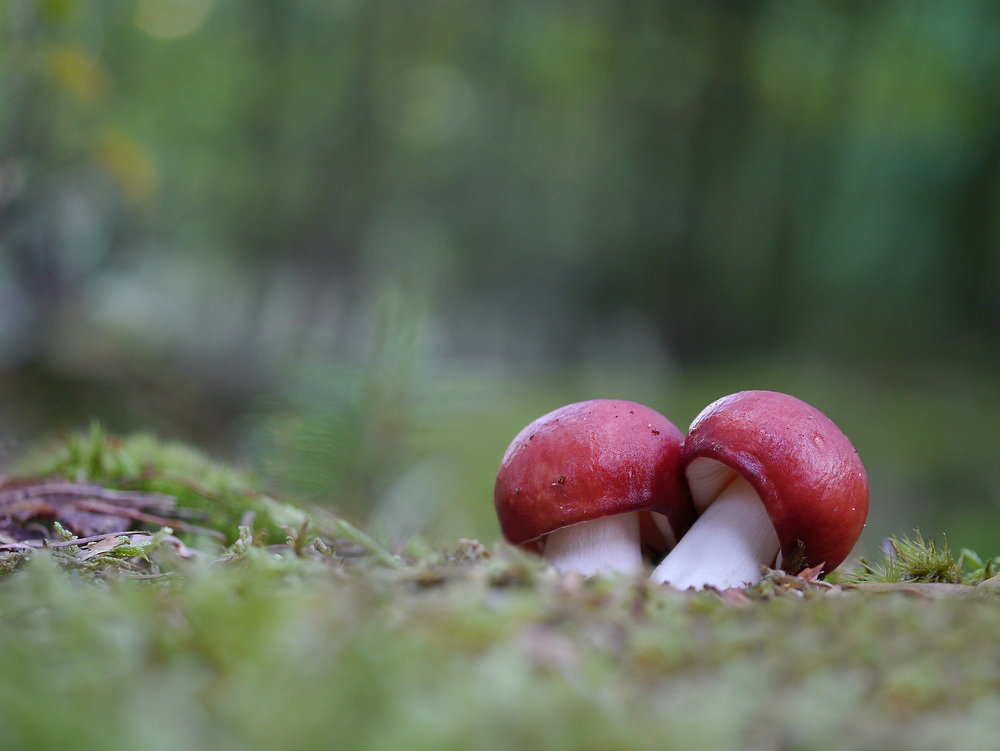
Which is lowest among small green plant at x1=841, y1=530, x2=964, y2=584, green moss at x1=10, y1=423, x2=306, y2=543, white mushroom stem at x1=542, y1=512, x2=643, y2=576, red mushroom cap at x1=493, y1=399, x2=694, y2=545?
green moss at x1=10, y1=423, x2=306, y2=543

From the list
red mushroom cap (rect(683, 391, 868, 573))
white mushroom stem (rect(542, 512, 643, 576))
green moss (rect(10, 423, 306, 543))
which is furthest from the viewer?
green moss (rect(10, 423, 306, 543))

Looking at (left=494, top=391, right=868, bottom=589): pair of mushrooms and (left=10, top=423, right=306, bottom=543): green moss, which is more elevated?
(left=494, top=391, right=868, bottom=589): pair of mushrooms

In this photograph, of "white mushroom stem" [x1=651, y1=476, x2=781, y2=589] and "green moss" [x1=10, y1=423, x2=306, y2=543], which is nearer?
"white mushroom stem" [x1=651, y1=476, x2=781, y2=589]

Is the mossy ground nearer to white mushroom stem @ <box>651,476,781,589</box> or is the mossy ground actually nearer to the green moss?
white mushroom stem @ <box>651,476,781,589</box>

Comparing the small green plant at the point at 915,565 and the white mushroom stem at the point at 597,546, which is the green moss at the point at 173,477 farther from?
the small green plant at the point at 915,565

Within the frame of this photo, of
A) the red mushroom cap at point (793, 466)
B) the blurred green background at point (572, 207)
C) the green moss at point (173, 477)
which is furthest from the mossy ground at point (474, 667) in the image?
the blurred green background at point (572, 207)

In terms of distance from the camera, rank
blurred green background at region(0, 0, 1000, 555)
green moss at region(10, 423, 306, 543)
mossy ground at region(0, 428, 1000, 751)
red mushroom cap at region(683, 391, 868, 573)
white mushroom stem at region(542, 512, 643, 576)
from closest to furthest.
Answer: mossy ground at region(0, 428, 1000, 751), red mushroom cap at region(683, 391, 868, 573), white mushroom stem at region(542, 512, 643, 576), green moss at region(10, 423, 306, 543), blurred green background at region(0, 0, 1000, 555)

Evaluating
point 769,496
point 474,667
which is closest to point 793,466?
point 769,496

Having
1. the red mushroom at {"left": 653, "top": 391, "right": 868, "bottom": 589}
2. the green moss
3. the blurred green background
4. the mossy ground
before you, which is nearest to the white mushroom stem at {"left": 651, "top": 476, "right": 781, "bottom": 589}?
the red mushroom at {"left": 653, "top": 391, "right": 868, "bottom": 589}
